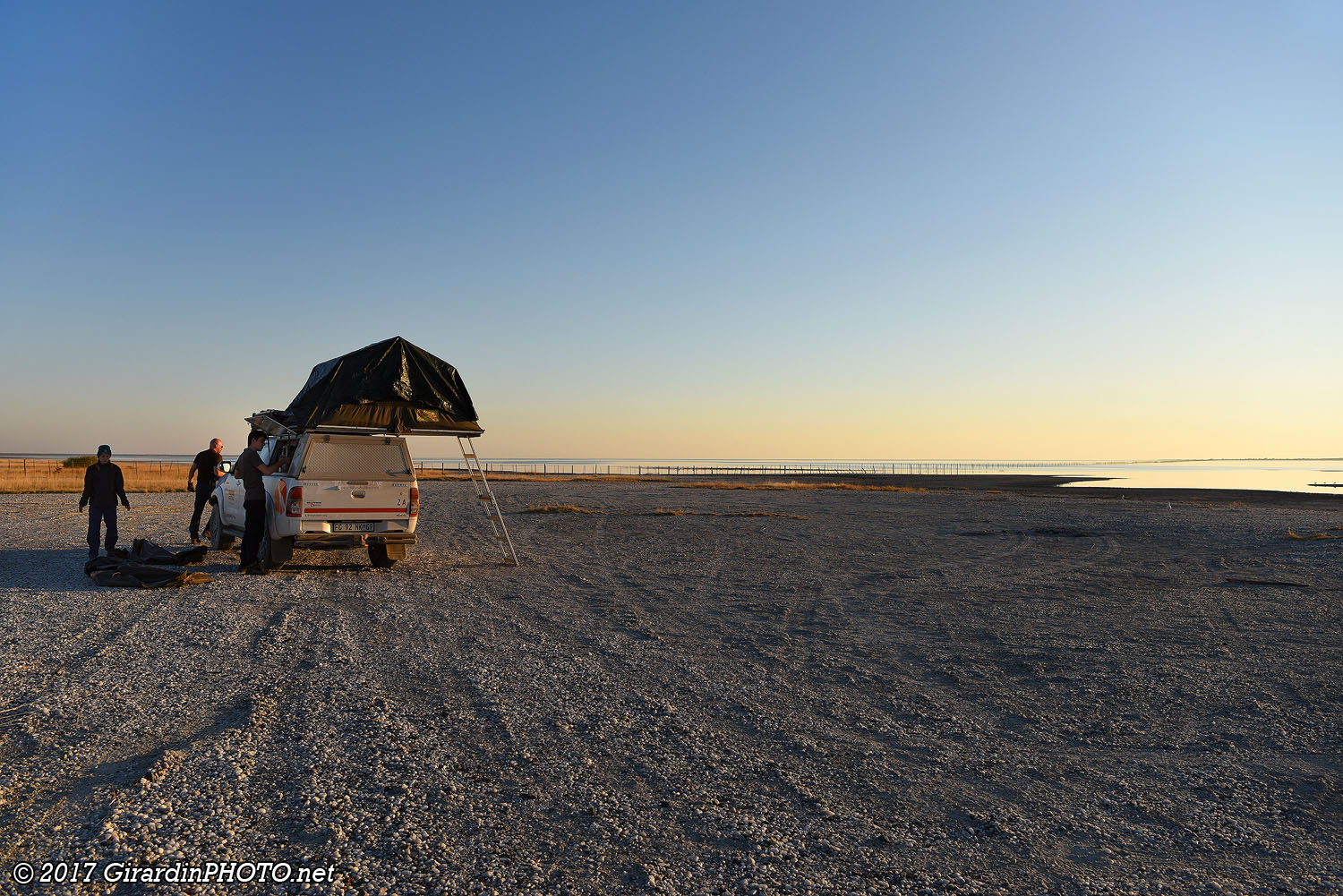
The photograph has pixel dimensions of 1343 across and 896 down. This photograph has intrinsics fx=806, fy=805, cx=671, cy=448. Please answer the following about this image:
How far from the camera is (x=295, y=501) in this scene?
1123cm

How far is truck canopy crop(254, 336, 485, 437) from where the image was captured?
11680 mm

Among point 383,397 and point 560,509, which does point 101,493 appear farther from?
point 560,509

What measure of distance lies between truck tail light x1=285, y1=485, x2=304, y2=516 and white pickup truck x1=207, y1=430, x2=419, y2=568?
12 millimetres

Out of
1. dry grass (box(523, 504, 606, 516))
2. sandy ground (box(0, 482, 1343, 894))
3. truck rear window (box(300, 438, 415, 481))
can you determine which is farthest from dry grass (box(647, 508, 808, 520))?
truck rear window (box(300, 438, 415, 481))

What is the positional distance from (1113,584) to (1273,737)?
7543 mm

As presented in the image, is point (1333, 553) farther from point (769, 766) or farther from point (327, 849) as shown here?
point (327, 849)

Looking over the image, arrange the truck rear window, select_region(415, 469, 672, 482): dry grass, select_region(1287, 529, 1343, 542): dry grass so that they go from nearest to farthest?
the truck rear window → select_region(1287, 529, 1343, 542): dry grass → select_region(415, 469, 672, 482): dry grass

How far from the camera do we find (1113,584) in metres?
12.3

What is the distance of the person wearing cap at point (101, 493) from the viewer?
12.0 metres

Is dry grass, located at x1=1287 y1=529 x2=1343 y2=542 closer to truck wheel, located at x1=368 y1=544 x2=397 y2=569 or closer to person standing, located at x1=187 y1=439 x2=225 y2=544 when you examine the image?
truck wheel, located at x1=368 y1=544 x2=397 y2=569

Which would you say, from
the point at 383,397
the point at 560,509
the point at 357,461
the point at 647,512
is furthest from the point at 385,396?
the point at 647,512

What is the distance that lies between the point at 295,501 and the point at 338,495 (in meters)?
0.57

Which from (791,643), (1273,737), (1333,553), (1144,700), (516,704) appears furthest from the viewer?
(1333,553)

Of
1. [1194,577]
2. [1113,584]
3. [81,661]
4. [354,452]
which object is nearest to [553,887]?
[81,661]
